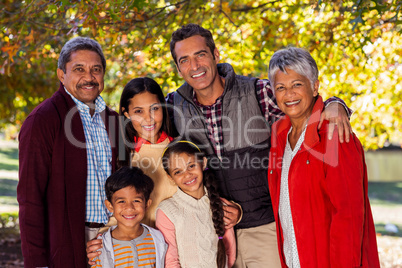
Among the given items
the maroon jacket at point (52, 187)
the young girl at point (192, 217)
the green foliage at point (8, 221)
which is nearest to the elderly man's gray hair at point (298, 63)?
the young girl at point (192, 217)

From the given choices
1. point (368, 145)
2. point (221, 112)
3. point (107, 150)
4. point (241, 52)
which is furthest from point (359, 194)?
point (368, 145)

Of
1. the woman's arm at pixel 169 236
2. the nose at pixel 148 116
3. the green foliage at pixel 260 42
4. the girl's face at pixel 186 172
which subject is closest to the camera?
the woman's arm at pixel 169 236

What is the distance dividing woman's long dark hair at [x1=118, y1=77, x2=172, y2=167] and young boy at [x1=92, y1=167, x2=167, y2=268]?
25 cm

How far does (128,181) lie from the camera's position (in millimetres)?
3029

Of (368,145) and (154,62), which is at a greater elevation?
(154,62)

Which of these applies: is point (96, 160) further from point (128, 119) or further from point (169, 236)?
point (169, 236)

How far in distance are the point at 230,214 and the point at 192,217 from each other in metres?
0.29

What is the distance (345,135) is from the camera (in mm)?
2533

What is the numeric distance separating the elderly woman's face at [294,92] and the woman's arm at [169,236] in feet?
3.89

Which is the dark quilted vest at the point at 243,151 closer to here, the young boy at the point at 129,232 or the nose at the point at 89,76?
the young boy at the point at 129,232

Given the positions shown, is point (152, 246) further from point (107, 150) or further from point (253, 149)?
point (253, 149)

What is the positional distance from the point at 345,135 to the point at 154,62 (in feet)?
11.4

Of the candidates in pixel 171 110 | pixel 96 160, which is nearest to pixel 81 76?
pixel 96 160

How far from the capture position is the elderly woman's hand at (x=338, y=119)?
2.54 m
